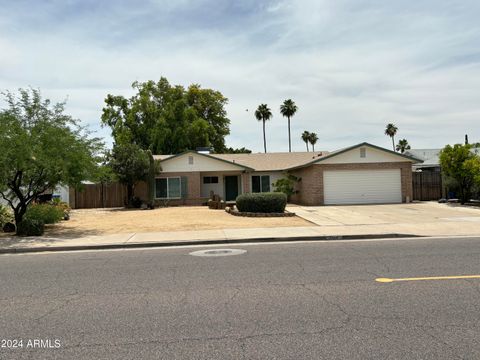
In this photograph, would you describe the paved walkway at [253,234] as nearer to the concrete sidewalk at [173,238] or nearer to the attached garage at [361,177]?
the concrete sidewalk at [173,238]

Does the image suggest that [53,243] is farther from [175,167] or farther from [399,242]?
[175,167]

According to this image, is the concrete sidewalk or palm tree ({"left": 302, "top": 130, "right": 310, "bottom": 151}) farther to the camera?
palm tree ({"left": 302, "top": 130, "right": 310, "bottom": 151})

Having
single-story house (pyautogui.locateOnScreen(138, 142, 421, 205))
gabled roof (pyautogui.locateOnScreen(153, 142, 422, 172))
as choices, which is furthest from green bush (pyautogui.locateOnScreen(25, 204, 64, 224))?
gabled roof (pyautogui.locateOnScreen(153, 142, 422, 172))

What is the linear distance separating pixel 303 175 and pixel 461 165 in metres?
10.1

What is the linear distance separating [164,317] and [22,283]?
3528 mm

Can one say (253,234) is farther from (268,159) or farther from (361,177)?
(268,159)

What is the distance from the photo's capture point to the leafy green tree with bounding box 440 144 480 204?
2464cm

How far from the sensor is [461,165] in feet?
81.8

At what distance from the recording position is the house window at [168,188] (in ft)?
104

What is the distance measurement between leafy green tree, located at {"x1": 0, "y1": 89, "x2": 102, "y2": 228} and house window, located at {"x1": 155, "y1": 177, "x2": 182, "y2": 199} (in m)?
15.1

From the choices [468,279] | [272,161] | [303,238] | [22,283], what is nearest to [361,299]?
[468,279]

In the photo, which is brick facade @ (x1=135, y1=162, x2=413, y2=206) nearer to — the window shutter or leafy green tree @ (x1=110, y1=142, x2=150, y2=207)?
the window shutter

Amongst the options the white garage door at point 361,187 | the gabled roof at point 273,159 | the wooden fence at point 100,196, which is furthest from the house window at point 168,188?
the white garage door at point 361,187

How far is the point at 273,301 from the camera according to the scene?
5965mm
